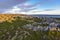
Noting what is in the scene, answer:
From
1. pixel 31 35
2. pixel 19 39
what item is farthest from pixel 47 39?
pixel 19 39

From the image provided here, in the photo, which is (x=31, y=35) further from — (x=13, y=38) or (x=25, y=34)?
(x=13, y=38)

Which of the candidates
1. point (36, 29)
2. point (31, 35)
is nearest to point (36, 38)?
point (31, 35)

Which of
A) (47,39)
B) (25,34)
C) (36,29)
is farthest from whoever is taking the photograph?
(36,29)

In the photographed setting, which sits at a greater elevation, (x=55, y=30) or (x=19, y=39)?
(x=55, y=30)

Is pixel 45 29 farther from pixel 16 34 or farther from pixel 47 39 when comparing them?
pixel 16 34

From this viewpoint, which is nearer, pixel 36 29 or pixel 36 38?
→ pixel 36 38

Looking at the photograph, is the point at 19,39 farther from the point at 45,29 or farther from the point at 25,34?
the point at 45,29

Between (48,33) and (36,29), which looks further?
(36,29)

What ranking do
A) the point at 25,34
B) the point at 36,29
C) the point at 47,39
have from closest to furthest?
the point at 47,39 → the point at 25,34 → the point at 36,29
